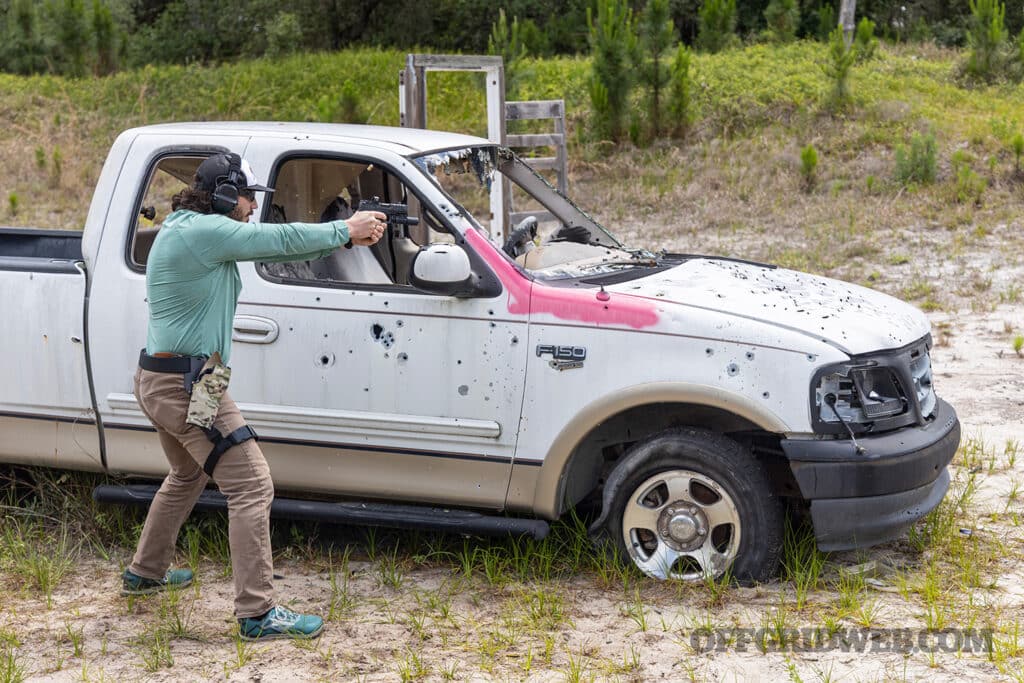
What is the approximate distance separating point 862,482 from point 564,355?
3.97ft

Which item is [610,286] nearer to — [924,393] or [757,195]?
[924,393]

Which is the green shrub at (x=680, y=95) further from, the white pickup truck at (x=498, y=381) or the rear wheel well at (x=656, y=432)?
the rear wheel well at (x=656, y=432)

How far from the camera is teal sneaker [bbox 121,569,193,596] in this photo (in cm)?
487

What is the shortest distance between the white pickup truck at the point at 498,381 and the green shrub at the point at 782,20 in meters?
16.5

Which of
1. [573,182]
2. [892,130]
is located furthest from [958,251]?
[573,182]

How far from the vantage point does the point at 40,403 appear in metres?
5.25

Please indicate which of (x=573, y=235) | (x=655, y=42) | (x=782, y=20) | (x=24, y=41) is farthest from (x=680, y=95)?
(x=24, y=41)

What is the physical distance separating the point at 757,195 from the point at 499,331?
10.7 meters

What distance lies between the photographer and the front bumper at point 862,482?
445 cm

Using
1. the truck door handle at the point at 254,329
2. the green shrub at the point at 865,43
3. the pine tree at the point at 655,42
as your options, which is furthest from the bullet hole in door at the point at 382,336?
the green shrub at the point at 865,43

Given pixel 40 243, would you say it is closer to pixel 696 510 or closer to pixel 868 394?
pixel 696 510

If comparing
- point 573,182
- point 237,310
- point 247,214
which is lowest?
point 573,182

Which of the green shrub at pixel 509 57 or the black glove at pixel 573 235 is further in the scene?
the green shrub at pixel 509 57

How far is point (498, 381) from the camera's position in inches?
187
